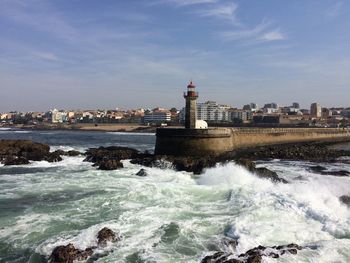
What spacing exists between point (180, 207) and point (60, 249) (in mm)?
4276

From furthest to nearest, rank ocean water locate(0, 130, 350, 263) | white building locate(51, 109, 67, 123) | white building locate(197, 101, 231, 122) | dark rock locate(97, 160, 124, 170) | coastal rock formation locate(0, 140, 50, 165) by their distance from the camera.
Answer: white building locate(51, 109, 67, 123) < white building locate(197, 101, 231, 122) < coastal rock formation locate(0, 140, 50, 165) < dark rock locate(97, 160, 124, 170) < ocean water locate(0, 130, 350, 263)

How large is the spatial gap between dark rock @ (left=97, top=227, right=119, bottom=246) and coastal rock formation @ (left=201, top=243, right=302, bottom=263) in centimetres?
208

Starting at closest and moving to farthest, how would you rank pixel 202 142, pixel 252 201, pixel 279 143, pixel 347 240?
pixel 347 240
pixel 252 201
pixel 202 142
pixel 279 143

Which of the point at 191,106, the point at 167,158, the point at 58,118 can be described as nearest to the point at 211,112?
the point at 58,118

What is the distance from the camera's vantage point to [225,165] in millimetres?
18797

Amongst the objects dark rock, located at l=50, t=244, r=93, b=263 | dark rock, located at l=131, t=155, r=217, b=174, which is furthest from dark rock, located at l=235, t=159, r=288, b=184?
dark rock, located at l=50, t=244, r=93, b=263

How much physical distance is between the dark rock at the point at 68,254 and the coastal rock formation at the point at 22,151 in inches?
614

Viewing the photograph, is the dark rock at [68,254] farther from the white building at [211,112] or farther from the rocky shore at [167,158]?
the white building at [211,112]

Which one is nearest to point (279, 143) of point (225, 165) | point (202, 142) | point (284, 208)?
point (202, 142)

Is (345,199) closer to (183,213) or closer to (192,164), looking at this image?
(183,213)

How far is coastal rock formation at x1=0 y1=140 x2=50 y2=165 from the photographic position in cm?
2441

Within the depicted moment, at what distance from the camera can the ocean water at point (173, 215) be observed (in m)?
8.70

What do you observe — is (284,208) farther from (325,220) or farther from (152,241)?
(152,241)

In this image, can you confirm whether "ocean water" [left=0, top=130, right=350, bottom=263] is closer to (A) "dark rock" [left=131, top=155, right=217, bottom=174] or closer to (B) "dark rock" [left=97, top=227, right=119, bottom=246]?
(B) "dark rock" [left=97, top=227, right=119, bottom=246]
